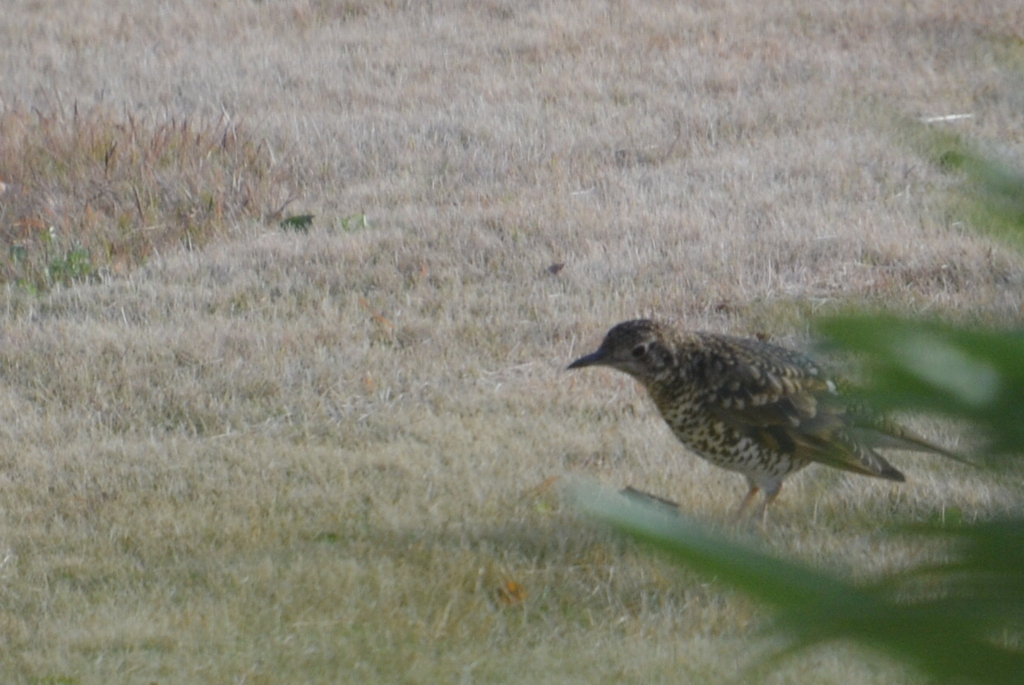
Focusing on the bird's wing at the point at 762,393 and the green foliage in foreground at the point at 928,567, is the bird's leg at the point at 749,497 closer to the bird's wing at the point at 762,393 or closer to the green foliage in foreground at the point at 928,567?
the bird's wing at the point at 762,393

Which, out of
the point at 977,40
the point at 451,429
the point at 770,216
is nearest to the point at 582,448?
the point at 451,429

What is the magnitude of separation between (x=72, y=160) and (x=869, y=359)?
30.9 feet

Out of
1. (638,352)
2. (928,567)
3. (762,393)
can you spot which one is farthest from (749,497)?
(928,567)

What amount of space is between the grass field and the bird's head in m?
0.62

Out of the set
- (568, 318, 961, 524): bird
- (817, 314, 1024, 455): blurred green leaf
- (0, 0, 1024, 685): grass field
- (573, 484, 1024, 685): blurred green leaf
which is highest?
(817, 314, 1024, 455): blurred green leaf

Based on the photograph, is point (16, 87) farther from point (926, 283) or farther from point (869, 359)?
point (869, 359)

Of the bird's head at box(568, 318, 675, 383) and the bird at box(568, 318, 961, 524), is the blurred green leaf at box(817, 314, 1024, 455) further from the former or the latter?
the bird's head at box(568, 318, 675, 383)

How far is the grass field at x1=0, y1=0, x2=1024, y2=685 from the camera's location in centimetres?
465

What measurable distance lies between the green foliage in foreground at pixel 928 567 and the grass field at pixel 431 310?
0.04m

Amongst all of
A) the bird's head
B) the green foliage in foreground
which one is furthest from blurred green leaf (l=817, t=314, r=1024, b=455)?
the bird's head

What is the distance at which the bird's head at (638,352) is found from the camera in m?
5.23

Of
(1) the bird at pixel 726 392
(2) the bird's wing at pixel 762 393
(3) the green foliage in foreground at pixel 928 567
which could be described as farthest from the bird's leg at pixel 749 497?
(3) the green foliage in foreground at pixel 928 567

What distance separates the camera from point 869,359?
109 centimetres

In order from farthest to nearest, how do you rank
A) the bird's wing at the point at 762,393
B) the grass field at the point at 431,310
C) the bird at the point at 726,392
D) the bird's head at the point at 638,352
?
the bird's head at the point at 638,352 < the bird at the point at 726,392 < the bird's wing at the point at 762,393 < the grass field at the point at 431,310
